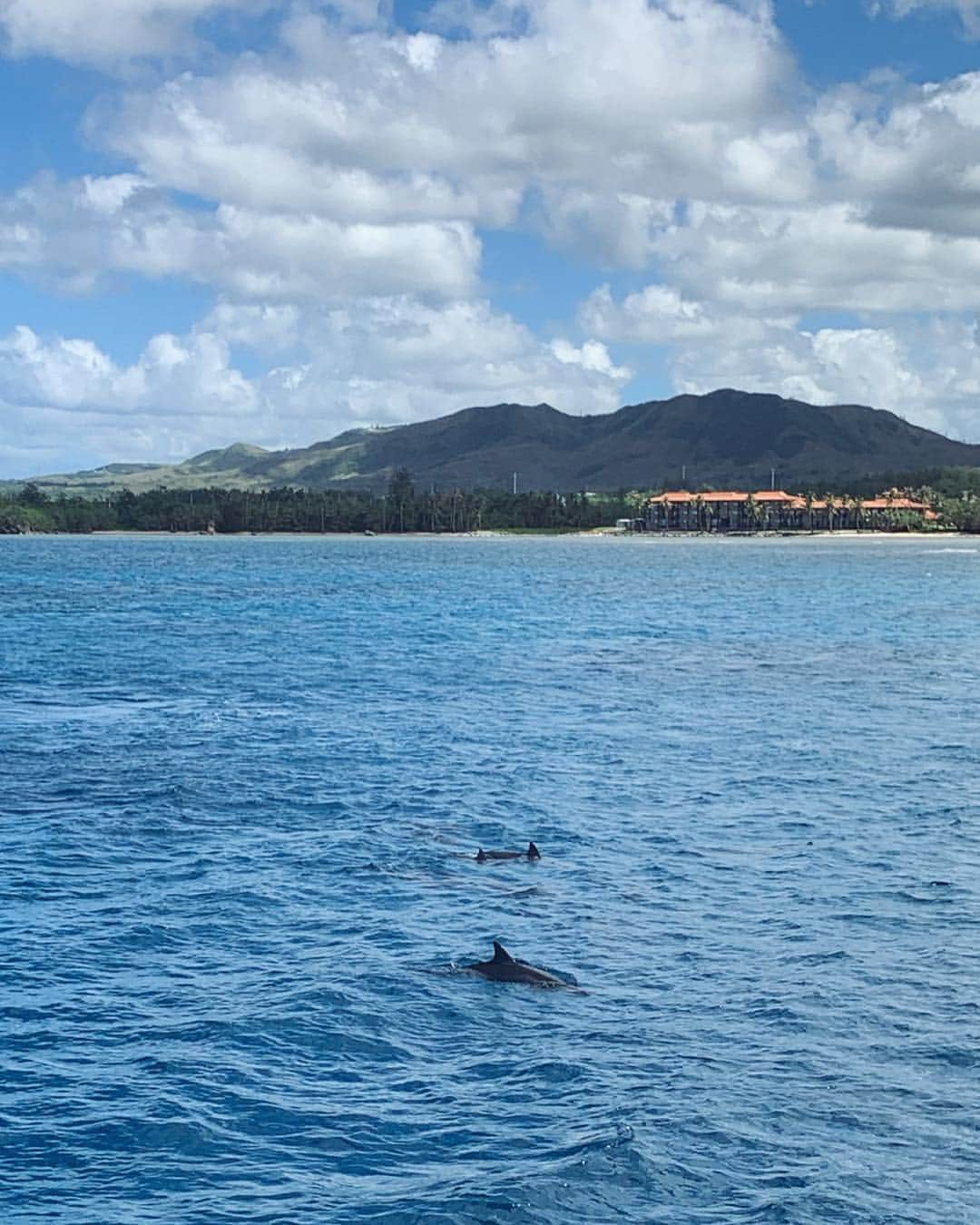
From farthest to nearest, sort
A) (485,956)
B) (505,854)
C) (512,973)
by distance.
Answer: (505,854), (485,956), (512,973)

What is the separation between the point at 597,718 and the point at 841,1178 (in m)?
44.0

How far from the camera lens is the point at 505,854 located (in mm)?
38312

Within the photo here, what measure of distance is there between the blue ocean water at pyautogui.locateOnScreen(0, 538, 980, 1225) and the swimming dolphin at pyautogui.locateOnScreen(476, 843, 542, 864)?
2.06 feet

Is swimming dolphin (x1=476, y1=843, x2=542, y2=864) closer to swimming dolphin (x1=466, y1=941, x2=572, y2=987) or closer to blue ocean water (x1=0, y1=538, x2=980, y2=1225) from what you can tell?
blue ocean water (x1=0, y1=538, x2=980, y2=1225)

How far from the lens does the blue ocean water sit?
817 inches

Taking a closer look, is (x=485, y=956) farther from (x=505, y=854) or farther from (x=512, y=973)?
(x=505, y=854)

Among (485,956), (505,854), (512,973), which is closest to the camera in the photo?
(512,973)

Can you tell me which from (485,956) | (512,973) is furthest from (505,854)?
(512,973)

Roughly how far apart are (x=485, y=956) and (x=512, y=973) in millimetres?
1667

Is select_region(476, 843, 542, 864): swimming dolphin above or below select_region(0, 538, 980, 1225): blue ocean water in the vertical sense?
above

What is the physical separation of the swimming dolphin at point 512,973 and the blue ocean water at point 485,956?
48cm

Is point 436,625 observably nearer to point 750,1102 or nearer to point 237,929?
point 237,929

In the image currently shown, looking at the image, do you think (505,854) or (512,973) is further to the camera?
(505,854)

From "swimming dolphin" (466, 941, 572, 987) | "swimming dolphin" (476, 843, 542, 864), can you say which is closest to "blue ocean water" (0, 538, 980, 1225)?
"swimming dolphin" (466, 941, 572, 987)
